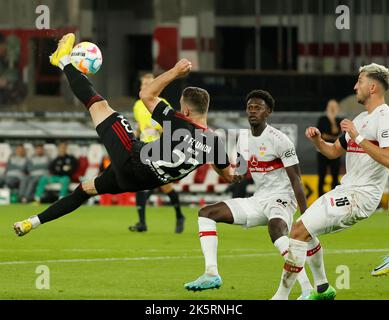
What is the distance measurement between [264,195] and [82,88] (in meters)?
2.31

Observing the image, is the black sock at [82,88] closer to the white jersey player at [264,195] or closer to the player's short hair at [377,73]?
the white jersey player at [264,195]

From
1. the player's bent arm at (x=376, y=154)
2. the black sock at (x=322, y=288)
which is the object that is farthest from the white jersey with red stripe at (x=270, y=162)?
the player's bent arm at (x=376, y=154)

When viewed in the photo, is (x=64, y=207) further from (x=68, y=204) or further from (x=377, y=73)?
(x=377, y=73)

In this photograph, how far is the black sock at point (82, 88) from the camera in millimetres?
13680

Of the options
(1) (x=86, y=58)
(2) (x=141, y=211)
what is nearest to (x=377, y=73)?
(1) (x=86, y=58)

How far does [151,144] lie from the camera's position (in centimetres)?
1305

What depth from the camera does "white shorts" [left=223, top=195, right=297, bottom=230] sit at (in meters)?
12.8

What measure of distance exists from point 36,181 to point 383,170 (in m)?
16.3

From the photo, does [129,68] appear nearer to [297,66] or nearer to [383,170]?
[297,66]

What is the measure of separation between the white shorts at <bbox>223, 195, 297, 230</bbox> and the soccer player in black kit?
1.59 feet

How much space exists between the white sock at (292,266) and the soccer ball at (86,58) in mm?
4046

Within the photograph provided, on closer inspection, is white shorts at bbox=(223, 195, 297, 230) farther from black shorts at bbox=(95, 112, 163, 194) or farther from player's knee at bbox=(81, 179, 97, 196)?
player's knee at bbox=(81, 179, 97, 196)
